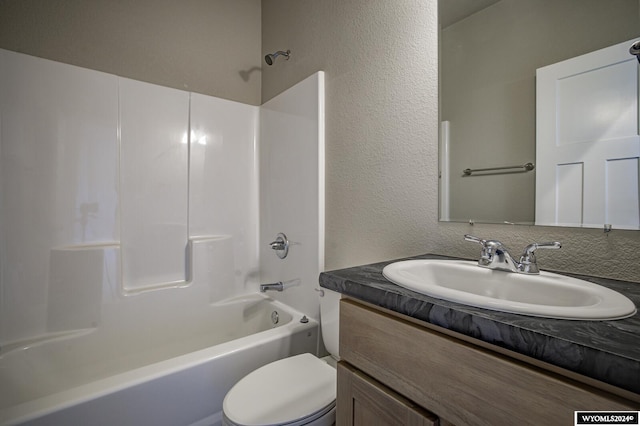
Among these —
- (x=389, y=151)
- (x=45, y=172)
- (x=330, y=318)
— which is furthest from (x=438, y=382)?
(x=45, y=172)

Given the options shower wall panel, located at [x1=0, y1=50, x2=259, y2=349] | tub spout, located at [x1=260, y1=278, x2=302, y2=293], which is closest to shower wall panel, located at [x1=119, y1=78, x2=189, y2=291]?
shower wall panel, located at [x1=0, y1=50, x2=259, y2=349]

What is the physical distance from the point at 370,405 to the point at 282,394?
47cm

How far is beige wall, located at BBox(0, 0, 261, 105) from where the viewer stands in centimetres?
158

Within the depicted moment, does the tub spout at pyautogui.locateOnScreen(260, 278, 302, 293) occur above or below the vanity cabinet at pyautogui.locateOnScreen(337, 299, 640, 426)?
below

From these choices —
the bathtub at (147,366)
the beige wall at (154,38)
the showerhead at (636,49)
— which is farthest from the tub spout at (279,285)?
the showerhead at (636,49)

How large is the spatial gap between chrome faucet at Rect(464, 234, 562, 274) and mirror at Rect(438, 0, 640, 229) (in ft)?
0.49

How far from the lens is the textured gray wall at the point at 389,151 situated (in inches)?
33.3

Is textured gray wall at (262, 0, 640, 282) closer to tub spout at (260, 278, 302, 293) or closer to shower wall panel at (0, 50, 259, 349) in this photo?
tub spout at (260, 278, 302, 293)

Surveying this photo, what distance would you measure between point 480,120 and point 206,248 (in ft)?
5.77

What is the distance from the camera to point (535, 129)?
35.6 inches

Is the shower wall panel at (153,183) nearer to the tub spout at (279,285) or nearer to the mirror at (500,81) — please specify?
the tub spout at (279,285)

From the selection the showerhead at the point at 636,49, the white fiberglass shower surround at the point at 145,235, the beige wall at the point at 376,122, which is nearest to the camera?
the showerhead at the point at 636,49

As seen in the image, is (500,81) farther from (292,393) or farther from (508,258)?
(292,393)

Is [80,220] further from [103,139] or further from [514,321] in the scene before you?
[514,321]
